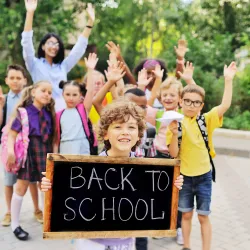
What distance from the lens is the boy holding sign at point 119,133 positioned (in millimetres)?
2443

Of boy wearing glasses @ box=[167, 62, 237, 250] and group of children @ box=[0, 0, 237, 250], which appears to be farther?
boy wearing glasses @ box=[167, 62, 237, 250]

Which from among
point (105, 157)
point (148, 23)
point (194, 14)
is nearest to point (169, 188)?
point (105, 157)

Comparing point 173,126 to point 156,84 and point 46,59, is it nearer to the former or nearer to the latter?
point 156,84

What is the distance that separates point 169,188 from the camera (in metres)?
2.56

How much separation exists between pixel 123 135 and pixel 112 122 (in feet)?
0.38

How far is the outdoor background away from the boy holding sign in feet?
32.7

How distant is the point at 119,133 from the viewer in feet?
8.06

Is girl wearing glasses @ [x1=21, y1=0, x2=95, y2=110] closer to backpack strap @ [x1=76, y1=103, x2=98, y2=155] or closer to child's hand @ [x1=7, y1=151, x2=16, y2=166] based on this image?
backpack strap @ [x1=76, y1=103, x2=98, y2=155]

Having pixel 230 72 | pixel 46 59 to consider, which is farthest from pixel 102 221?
pixel 46 59

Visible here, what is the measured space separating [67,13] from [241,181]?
11035 millimetres

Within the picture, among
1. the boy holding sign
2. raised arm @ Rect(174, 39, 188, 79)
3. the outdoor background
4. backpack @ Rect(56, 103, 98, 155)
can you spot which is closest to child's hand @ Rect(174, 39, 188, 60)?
raised arm @ Rect(174, 39, 188, 79)

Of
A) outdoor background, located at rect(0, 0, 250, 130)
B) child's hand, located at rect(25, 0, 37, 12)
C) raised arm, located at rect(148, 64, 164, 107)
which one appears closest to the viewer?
raised arm, located at rect(148, 64, 164, 107)

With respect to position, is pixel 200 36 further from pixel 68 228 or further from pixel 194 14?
pixel 68 228

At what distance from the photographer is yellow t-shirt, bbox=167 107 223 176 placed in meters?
3.43
